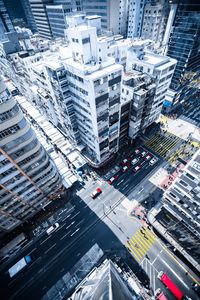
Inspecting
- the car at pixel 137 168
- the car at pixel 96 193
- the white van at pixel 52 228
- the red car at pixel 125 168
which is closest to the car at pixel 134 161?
the car at pixel 137 168

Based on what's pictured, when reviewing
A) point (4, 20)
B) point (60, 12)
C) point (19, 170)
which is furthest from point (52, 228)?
point (4, 20)

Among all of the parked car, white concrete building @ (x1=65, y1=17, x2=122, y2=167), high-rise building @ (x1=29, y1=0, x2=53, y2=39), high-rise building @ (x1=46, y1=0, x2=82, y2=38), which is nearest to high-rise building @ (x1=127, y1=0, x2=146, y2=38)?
high-rise building @ (x1=46, y1=0, x2=82, y2=38)

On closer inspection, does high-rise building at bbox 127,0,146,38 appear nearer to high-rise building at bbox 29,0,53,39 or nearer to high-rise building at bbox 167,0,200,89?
high-rise building at bbox 167,0,200,89

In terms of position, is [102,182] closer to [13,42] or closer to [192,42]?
[192,42]

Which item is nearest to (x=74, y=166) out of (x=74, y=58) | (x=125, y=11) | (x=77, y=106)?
(x=77, y=106)

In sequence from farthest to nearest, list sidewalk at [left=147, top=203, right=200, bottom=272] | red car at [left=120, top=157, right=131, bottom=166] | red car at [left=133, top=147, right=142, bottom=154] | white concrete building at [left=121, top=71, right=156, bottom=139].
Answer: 1. red car at [left=133, top=147, right=142, bottom=154]
2. red car at [left=120, top=157, right=131, bottom=166]
3. white concrete building at [left=121, top=71, right=156, bottom=139]
4. sidewalk at [left=147, top=203, right=200, bottom=272]

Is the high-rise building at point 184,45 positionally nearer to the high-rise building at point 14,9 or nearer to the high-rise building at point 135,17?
the high-rise building at point 135,17

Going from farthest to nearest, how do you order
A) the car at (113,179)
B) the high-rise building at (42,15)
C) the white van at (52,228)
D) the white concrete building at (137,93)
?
the high-rise building at (42,15)
the car at (113,179)
the white concrete building at (137,93)
the white van at (52,228)
